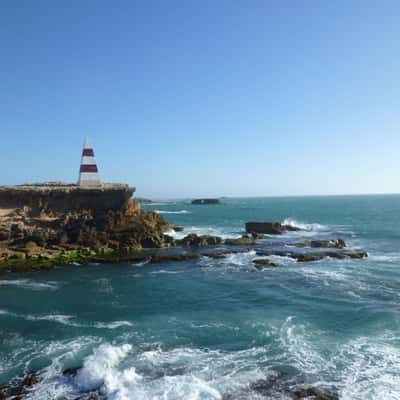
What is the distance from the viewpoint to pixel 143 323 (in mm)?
17094

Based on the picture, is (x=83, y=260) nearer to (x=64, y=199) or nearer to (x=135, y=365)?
(x=64, y=199)

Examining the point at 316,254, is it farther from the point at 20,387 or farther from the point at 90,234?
the point at 20,387

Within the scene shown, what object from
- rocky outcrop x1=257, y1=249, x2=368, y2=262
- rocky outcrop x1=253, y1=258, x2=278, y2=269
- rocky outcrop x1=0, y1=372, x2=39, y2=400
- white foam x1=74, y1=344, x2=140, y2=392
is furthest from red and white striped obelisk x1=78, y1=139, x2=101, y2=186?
rocky outcrop x1=0, y1=372, x2=39, y2=400

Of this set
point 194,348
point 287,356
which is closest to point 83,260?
point 194,348

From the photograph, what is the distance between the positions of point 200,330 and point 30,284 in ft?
45.7

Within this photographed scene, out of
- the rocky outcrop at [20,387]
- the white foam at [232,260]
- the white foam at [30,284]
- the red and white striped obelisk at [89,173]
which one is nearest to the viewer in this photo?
the rocky outcrop at [20,387]

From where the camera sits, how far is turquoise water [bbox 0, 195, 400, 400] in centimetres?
1185

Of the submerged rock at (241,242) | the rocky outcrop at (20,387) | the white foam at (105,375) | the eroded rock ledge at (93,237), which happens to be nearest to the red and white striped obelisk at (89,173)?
the eroded rock ledge at (93,237)

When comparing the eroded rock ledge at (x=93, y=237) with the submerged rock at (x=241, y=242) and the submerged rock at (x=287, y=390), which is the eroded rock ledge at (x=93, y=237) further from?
the submerged rock at (x=287, y=390)

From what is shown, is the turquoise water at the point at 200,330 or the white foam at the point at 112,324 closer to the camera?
the turquoise water at the point at 200,330

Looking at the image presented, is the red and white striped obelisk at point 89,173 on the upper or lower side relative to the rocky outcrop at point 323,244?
upper

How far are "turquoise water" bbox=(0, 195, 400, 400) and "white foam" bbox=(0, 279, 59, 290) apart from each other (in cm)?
7

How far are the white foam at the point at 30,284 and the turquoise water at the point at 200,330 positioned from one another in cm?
7

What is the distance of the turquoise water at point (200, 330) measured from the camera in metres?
11.9
